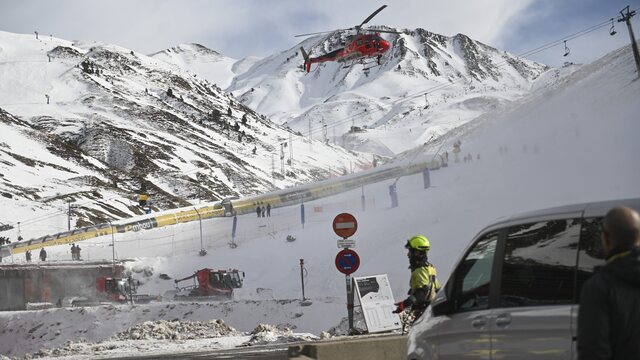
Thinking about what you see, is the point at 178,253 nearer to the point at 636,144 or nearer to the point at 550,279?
the point at 636,144

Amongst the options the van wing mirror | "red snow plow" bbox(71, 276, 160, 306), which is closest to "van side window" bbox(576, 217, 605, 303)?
the van wing mirror

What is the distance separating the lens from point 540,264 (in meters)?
4.69

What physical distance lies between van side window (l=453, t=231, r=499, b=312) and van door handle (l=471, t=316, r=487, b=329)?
88 mm

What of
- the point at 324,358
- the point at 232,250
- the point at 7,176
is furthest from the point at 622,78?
the point at 7,176

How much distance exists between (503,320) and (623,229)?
5.80 feet

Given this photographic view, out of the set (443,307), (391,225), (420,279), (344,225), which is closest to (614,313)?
(443,307)

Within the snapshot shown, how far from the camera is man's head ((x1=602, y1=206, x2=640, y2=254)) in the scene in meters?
3.32

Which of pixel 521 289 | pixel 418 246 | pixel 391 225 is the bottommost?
pixel 521 289

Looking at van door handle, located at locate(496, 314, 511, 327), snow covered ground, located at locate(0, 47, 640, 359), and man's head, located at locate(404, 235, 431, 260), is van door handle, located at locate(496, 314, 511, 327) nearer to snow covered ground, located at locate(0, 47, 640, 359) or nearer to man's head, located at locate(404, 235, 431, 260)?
man's head, located at locate(404, 235, 431, 260)

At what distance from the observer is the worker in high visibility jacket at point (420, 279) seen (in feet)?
29.8

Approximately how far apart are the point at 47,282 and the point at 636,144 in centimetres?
3431

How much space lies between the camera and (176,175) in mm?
139000

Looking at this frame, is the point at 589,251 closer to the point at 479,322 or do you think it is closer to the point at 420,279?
the point at 479,322

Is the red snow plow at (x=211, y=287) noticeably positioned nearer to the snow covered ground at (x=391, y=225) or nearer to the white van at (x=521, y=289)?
the snow covered ground at (x=391, y=225)
